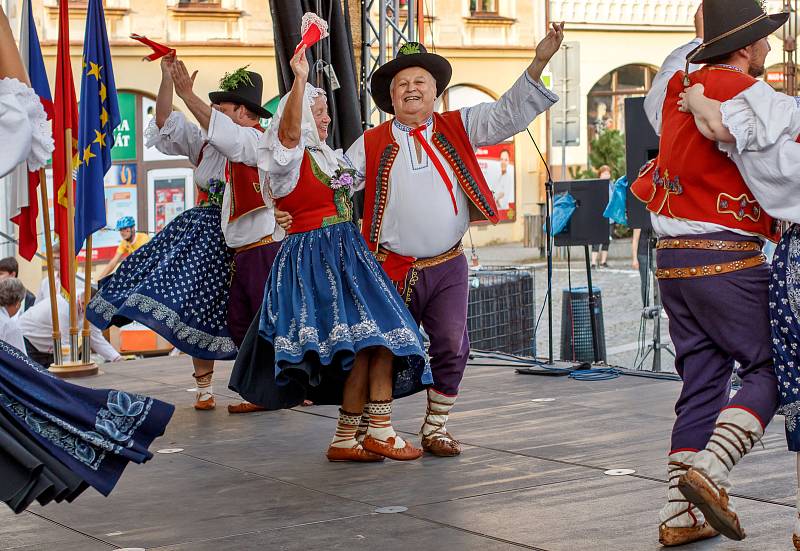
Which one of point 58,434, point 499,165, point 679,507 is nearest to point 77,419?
point 58,434

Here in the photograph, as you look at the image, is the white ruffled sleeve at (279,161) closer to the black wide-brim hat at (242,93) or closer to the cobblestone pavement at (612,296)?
the black wide-brim hat at (242,93)

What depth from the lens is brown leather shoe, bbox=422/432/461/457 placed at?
4.88 metres

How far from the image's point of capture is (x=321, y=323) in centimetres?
460

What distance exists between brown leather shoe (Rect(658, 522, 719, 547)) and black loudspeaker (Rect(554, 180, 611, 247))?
453 centimetres

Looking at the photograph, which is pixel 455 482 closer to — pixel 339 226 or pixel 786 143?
pixel 339 226

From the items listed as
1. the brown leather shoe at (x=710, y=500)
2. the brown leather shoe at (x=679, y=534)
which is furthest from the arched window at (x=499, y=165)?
→ the brown leather shoe at (x=710, y=500)

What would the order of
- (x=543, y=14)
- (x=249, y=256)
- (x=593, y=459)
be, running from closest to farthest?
(x=593, y=459), (x=249, y=256), (x=543, y=14)

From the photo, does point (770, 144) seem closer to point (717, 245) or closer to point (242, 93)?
point (717, 245)

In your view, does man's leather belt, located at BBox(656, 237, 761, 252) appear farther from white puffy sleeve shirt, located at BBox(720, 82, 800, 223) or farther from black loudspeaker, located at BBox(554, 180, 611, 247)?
black loudspeaker, located at BBox(554, 180, 611, 247)

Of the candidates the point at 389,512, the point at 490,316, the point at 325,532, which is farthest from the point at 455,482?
the point at 490,316

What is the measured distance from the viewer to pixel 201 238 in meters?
6.12

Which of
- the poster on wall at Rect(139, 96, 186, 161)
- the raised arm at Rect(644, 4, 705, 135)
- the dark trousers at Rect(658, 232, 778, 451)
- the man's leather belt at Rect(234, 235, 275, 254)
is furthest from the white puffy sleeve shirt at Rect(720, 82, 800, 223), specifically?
the poster on wall at Rect(139, 96, 186, 161)

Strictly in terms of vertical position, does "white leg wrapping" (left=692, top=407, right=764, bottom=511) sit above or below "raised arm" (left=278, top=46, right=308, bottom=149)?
below

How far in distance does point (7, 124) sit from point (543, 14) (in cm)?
2147
